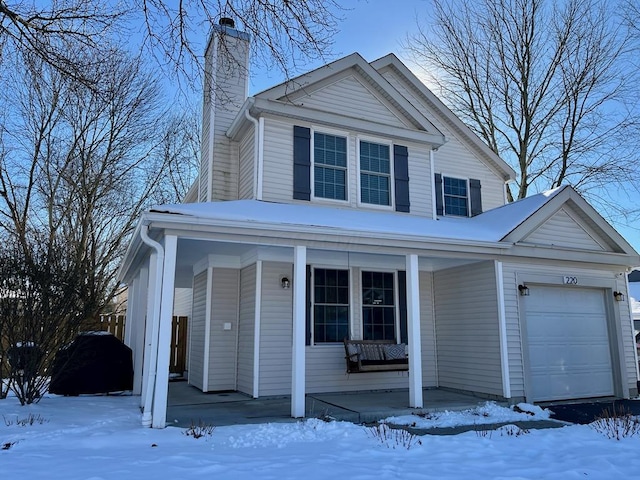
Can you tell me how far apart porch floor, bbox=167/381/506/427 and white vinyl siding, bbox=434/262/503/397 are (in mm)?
366

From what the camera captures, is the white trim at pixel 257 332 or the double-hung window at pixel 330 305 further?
the double-hung window at pixel 330 305

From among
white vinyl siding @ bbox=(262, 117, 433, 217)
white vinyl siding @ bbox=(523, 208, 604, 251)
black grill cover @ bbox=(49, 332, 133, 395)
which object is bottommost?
black grill cover @ bbox=(49, 332, 133, 395)

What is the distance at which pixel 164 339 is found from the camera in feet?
19.1

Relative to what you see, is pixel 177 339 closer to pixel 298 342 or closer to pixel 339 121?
pixel 298 342

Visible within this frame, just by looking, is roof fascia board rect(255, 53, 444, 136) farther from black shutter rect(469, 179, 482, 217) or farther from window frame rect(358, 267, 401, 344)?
A: window frame rect(358, 267, 401, 344)

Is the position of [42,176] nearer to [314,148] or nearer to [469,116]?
[314,148]

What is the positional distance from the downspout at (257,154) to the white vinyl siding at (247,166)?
106 millimetres

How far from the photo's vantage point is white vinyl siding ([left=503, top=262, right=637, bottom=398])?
8102 millimetres

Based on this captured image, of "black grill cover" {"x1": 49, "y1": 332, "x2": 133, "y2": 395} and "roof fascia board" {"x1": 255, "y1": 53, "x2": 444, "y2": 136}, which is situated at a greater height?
"roof fascia board" {"x1": 255, "y1": 53, "x2": 444, "y2": 136}

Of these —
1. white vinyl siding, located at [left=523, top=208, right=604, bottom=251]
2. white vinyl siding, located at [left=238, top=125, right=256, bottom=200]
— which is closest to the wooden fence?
white vinyl siding, located at [left=238, top=125, right=256, bottom=200]

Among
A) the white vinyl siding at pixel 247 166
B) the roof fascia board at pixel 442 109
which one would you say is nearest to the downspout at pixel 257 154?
the white vinyl siding at pixel 247 166

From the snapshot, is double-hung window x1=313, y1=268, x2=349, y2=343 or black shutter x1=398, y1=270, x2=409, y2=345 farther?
black shutter x1=398, y1=270, x2=409, y2=345

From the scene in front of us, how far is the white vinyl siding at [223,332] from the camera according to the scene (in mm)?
8711

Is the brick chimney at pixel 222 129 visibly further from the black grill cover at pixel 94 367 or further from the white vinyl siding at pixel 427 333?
the white vinyl siding at pixel 427 333
